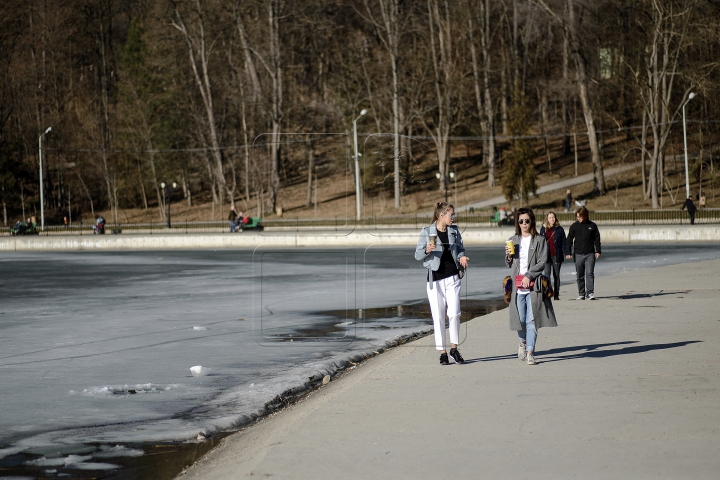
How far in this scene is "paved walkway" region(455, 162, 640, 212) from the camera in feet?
201

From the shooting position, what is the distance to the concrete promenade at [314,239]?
35812mm

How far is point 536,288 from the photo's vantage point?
10.2 metres

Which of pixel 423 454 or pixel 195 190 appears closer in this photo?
pixel 423 454

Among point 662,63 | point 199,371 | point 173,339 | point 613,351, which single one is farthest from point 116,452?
point 662,63

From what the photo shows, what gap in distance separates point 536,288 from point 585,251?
7.04 metres

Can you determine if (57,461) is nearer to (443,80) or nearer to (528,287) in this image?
(528,287)

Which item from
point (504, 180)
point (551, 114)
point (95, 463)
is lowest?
point (95, 463)

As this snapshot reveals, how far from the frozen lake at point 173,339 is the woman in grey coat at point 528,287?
2.30m

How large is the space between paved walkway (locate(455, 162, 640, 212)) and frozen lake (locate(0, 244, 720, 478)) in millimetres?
31913

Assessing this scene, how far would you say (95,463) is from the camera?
711 cm

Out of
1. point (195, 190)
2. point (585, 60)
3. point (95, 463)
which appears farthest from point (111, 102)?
point (95, 463)

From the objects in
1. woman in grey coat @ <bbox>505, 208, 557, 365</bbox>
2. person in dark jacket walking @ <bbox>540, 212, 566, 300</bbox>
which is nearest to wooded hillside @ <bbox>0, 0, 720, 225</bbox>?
person in dark jacket walking @ <bbox>540, 212, 566, 300</bbox>

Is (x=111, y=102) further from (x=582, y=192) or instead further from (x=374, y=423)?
(x=374, y=423)

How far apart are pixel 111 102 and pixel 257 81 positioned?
78.1 feet
